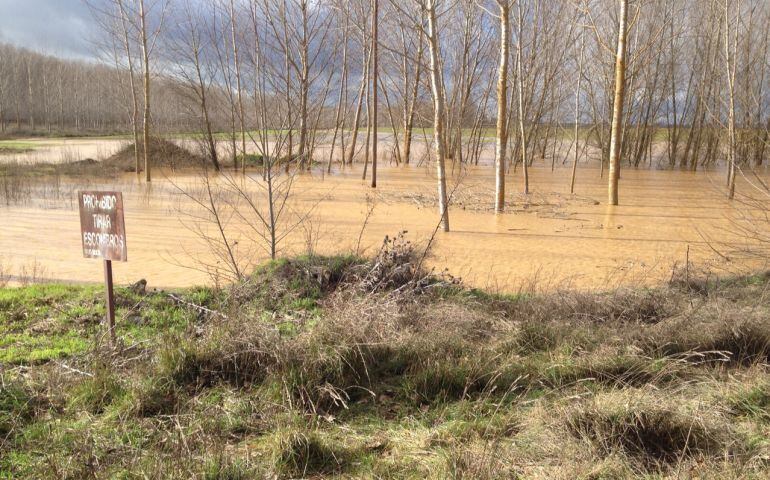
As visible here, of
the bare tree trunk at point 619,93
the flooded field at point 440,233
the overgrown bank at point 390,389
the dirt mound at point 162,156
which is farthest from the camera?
the dirt mound at point 162,156

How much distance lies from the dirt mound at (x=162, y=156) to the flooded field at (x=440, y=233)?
6332 mm

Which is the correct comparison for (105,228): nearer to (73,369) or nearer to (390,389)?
(73,369)

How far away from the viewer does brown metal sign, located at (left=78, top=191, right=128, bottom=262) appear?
4.62m

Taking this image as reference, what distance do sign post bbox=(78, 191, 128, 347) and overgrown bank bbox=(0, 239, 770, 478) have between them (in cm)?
67

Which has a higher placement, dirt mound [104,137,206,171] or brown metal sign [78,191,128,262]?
dirt mound [104,137,206,171]

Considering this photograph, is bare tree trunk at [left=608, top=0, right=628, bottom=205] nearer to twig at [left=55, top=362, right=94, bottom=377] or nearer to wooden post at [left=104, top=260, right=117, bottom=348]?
wooden post at [left=104, top=260, right=117, bottom=348]

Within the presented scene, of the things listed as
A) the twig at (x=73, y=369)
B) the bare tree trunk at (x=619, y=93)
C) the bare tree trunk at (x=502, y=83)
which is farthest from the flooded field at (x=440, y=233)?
the twig at (x=73, y=369)

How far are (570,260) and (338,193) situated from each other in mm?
10658

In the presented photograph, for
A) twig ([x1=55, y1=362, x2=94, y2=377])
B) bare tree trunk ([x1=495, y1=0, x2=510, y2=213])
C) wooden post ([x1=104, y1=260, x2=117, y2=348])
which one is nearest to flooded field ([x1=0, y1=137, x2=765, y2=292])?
bare tree trunk ([x1=495, y1=0, x2=510, y2=213])

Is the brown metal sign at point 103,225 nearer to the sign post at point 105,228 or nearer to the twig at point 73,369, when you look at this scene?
the sign post at point 105,228

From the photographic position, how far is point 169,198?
17.8 m

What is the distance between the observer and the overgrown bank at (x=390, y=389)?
3.15 meters

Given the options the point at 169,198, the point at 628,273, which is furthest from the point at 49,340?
the point at 169,198

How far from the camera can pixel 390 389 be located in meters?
4.34
